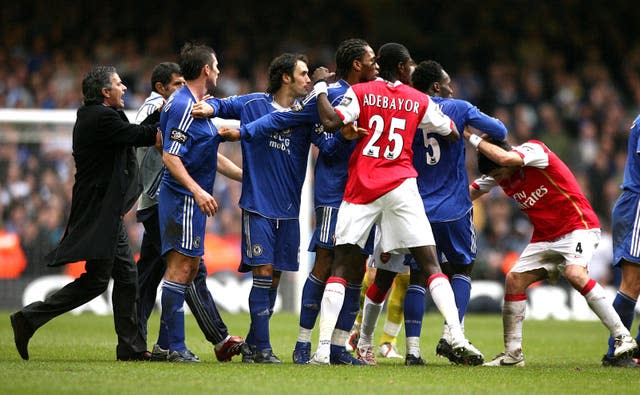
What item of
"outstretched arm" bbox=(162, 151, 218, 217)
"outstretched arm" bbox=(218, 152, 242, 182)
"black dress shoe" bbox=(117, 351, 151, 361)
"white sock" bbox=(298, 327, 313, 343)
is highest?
"outstretched arm" bbox=(218, 152, 242, 182)

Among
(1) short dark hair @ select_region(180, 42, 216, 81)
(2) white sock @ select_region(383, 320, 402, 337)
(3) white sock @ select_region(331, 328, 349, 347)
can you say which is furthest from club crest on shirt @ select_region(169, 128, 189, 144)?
(2) white sock @ select_region(383, 320, 402, 337)

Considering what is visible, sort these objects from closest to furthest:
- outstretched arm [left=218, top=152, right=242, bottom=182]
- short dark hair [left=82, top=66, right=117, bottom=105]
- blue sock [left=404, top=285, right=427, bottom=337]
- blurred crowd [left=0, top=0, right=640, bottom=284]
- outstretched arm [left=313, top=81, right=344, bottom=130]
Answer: outstretched arm [left=313, top=81, right=344, bottom=130] → blue sock [left=404, top=285, right=427, bottom=337] → short dark hair [left=82, top=66, right=117, bottom=105] → outstretched arm [left=218, top=152, right=242, bottom=182] → blurred crowd [left=0, top=0, right=640, bottom=284]

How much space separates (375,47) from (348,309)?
15638mm

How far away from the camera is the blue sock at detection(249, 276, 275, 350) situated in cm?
848

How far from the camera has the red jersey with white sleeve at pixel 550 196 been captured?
29.1 feet

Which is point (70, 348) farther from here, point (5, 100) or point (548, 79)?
point (548, 79)

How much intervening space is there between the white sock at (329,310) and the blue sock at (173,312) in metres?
1.10

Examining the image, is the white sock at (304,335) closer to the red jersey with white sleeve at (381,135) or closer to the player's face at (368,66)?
the red jersey with white sleeve at (381,135)

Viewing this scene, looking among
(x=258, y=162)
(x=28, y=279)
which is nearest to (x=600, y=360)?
(x=258, y=162)

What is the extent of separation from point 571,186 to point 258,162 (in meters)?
2.51

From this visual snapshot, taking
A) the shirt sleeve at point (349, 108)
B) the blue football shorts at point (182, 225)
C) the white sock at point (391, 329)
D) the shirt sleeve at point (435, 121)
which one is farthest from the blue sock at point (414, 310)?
the blue football shorts at point (182, 225)

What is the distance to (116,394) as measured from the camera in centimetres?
635

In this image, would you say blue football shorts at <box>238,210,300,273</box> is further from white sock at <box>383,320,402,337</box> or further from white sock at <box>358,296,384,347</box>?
white sock at <box>383,320,402,337</box>

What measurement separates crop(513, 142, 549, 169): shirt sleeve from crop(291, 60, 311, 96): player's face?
68.0 inches
